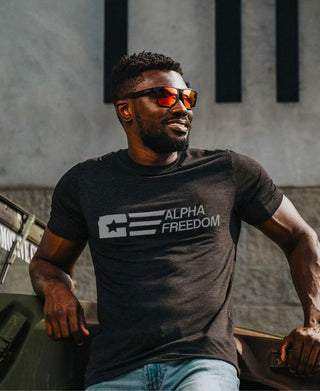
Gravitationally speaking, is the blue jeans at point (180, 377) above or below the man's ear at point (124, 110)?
below

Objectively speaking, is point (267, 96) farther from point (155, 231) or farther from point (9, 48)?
point (155, 231)

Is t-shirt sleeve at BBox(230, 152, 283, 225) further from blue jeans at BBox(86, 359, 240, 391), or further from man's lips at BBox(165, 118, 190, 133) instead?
blue jeans at BBox(86, 359, 240, 391)

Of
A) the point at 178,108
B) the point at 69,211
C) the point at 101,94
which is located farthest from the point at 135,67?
the point at 101,94

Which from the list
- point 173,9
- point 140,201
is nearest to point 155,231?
point 140,201

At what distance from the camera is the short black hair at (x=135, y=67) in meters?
2.98

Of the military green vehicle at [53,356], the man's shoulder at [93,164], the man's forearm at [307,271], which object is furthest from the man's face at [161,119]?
the military green vehicle at [53,356]

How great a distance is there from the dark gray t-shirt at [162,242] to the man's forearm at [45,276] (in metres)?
0.15

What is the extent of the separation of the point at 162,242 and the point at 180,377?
0.43 m

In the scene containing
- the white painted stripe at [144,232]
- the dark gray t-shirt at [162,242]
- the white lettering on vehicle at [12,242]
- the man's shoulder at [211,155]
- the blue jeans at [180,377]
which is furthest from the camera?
the white lettering on vehicle at [12,242]

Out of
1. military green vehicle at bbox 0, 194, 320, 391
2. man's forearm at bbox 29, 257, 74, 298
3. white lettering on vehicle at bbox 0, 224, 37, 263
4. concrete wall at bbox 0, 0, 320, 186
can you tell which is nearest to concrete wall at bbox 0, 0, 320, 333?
concrete wall at bbox 0, 0, 320, 186

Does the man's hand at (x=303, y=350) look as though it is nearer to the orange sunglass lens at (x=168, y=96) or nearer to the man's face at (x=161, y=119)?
the man's face at (x=161, y=119)

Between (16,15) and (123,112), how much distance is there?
4796mm

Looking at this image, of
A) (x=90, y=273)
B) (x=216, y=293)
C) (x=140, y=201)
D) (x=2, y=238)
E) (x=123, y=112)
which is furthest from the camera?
(x=90, y=273)

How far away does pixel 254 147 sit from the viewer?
7.27 m
